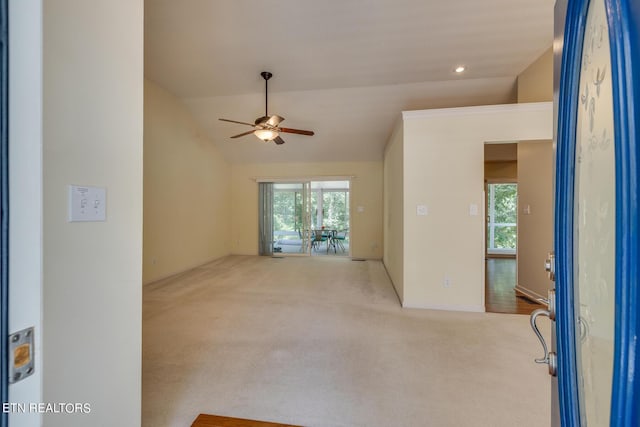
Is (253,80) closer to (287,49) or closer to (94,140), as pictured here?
(287,49)

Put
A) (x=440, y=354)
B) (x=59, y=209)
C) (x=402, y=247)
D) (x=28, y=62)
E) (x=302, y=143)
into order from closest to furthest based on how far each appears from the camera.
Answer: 1. (x=28, y=62)
2. (x=59, y=209)
3. (x=440, y=354)
4. (x=402, y=247)
5. (x=302, y=143)

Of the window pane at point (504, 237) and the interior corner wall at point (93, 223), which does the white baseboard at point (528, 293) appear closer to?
the window pane at point (504, 237)

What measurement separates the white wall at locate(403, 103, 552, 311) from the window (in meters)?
4.40

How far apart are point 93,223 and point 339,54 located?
3.13 m

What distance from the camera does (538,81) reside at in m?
3.23

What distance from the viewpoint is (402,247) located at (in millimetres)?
3266

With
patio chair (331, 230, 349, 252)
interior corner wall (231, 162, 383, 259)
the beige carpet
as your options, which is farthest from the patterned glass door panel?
patio chair (331, 230, 349, 252)

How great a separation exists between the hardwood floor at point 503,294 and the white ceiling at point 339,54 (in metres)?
2.91

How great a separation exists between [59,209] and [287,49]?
296 centimetres

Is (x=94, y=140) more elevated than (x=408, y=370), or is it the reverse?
(x=94, y=140)

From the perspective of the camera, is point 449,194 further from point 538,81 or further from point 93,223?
point 93,223

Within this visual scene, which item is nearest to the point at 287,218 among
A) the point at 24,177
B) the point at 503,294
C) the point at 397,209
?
the point at 397,209

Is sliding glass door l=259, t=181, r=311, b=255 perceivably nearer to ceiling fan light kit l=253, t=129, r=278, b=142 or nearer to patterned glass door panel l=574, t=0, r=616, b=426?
ceiling fan light kit l=253, t=129, r=278, b=142

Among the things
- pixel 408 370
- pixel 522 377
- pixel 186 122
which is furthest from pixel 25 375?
pixel 186 122
